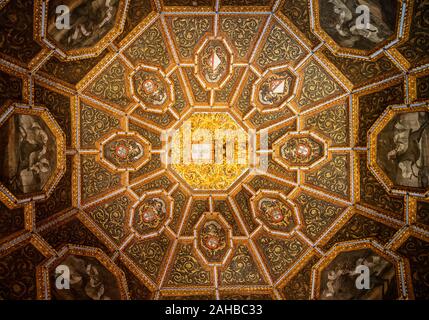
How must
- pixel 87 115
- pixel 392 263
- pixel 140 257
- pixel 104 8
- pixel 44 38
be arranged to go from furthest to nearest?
pixel 140 257
pixel 87 115
pixel 392 263
pixel 104 8
pixel 44 38

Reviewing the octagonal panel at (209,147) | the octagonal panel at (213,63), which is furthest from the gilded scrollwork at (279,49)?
the octagonal panel at (209,147)

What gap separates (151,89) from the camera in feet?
34.0

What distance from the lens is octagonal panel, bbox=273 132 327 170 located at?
34.5ft

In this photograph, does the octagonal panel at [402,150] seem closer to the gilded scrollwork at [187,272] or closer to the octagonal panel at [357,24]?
the octagonal panel at [357,24]

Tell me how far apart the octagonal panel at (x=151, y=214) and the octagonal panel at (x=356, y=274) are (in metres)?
4.98

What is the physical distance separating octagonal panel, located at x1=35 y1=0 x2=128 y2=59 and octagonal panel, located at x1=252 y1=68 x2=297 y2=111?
4433mm

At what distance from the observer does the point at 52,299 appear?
859 centimetres

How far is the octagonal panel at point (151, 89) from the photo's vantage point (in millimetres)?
10133

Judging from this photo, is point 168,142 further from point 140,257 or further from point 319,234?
point 319,234

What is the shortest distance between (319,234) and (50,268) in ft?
25.4

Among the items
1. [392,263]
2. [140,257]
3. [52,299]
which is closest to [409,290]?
[392,263]

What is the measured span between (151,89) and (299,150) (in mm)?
5054

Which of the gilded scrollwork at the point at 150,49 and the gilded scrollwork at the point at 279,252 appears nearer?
the gilded scrollwork at the point at 150,49

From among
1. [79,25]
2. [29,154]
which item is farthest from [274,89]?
[29,154]
